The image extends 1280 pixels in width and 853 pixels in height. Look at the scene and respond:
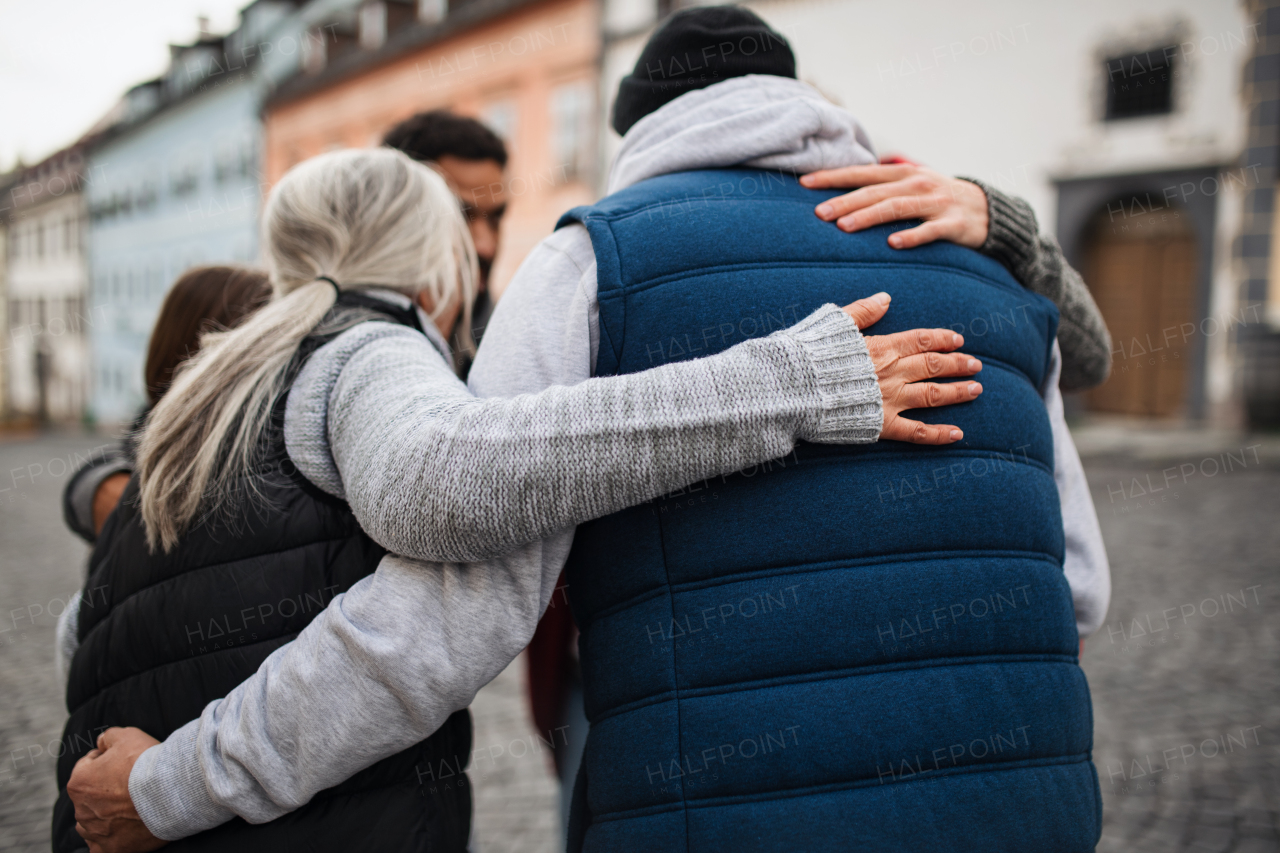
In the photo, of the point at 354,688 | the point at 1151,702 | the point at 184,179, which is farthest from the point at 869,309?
the point at 184,179

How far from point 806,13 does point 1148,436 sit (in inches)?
344

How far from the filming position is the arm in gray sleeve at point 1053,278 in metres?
1.36

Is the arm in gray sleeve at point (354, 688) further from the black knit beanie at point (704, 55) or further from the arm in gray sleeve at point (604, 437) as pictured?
the black knit beanie at point (704, 55)

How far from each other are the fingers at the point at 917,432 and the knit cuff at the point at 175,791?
40.0 inches

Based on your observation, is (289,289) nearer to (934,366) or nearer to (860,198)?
(860,198)

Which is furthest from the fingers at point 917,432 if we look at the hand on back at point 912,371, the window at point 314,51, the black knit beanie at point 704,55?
the window at point 314,51

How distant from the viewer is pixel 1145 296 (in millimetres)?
12883

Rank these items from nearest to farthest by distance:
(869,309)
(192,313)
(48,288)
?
1. (869,309)
2. (192,313)
3. (48,288)

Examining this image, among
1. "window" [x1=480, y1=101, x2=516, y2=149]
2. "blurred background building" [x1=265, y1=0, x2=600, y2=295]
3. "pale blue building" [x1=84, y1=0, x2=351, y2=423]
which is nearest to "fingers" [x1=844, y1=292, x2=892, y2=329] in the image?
"blurred background building" [x1=265, y1=0, x2=600, y2=295]

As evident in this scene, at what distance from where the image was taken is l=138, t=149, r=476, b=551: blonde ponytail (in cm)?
129

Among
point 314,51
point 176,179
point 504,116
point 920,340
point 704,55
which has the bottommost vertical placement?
point 920,340

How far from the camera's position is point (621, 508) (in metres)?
1.04

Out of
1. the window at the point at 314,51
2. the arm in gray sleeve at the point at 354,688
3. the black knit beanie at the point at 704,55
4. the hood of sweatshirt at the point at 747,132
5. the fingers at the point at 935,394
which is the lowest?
the arm in gray sleeve at the point at 354,688

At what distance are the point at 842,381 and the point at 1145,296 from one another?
14016 mm
